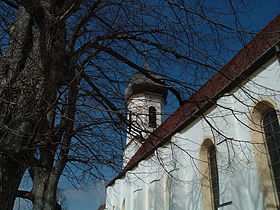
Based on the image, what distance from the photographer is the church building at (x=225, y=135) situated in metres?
4.89

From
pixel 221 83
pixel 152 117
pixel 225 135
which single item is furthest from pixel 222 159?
pixel 152 117

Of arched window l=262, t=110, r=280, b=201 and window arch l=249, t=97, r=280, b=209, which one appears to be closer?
window arch l=249, t=97, r=280, b=209

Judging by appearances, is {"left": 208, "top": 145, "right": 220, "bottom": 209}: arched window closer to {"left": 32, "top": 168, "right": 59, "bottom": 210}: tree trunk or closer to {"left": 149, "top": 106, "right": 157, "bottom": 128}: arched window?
{"left": 149, "top": 106, "right": 157, "bottom": 128}: arched window

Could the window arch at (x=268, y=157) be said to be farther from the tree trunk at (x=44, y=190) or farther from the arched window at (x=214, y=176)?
the tree trunk at (x=44, y=190)

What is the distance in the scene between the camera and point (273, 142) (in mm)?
8336

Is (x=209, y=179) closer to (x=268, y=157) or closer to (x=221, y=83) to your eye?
(x=268, y=157)

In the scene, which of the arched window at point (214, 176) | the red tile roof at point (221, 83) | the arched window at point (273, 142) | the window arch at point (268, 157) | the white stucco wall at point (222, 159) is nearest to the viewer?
the red tile roof at point (221, 83)

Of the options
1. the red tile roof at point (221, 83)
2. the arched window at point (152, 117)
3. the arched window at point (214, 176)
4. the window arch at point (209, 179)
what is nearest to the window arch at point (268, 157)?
the red tile roof at point (221, 83)

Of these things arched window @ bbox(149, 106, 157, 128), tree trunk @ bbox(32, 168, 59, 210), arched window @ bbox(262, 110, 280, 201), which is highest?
arched window @ bbox(262, 110, 280, 201)

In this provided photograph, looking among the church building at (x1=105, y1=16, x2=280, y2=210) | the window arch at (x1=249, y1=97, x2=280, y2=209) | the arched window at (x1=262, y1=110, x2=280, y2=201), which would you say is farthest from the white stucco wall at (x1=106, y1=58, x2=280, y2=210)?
the arched window at (x1=262, y1=110, x2=280, y2=201)

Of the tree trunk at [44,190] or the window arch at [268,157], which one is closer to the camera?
the tree trunk at [44,190]

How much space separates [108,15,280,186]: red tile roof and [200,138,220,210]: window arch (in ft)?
4.94

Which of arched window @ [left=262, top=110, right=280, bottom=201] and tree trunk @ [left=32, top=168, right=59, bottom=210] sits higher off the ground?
arched window @ [left=262, top=110, right=280, bottom=201]

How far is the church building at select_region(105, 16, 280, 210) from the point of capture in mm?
4887
